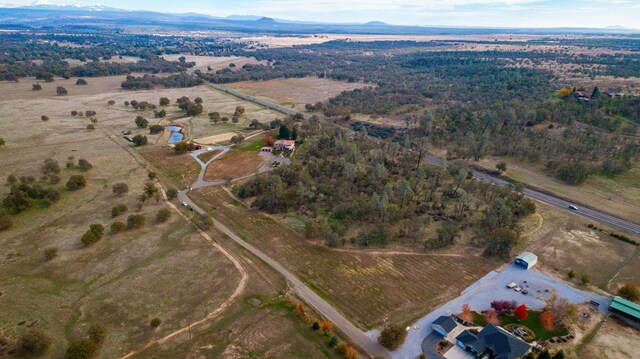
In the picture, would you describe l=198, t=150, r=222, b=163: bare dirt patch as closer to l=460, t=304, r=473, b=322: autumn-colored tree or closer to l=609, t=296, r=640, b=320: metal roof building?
l=460, t=304, r=473, b=322: autumn-colored tree

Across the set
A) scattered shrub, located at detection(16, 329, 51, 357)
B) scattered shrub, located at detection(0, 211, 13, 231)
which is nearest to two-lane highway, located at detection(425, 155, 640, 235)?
scattered shrub, located at detection(16, 329, 51, 357)

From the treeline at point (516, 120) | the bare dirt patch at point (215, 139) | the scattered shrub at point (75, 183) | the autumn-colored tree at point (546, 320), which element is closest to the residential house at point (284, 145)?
the bare dirt patch at point (215, 139)

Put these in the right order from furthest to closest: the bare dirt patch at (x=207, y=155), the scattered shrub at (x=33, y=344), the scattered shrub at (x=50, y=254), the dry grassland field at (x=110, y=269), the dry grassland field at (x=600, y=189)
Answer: the bare dirt patch at (x=207, y=155) → the dry grassland field at (x=600, y=189) → the scattered shrub at (x=50, y=254) → the dry grassland field at (x=110, y=269) → the scattered shrub at (x=33, y=344)

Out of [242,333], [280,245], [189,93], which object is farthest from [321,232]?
[189,93]

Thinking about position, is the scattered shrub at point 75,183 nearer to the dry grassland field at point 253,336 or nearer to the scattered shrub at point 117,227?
the scattered shrub at point 117,227

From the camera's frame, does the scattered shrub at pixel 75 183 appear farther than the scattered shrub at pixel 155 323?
Yes

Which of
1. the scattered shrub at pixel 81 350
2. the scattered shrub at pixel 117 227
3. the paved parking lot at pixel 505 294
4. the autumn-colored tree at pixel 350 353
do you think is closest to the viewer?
the scattered shrub at pixel 81 350

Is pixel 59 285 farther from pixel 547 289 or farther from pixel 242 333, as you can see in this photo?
pixel 547 289
